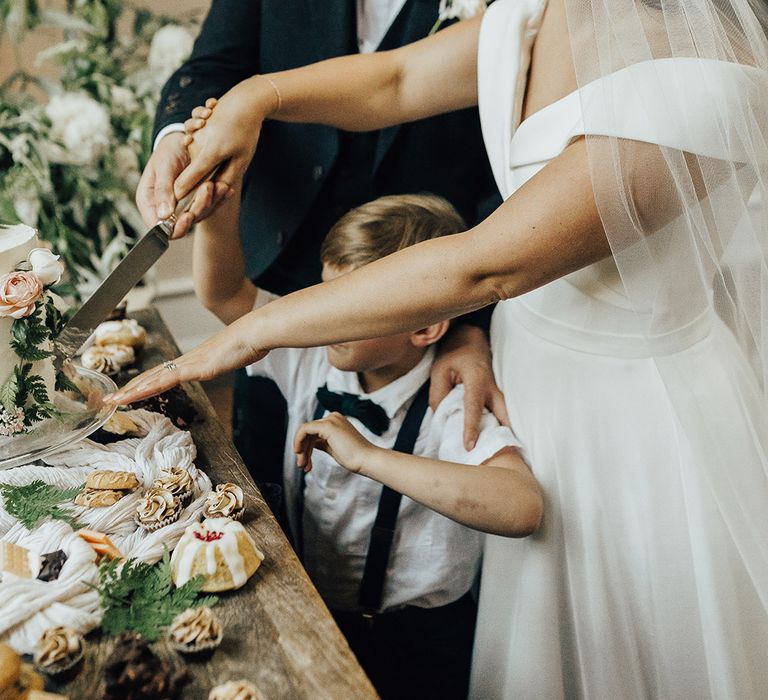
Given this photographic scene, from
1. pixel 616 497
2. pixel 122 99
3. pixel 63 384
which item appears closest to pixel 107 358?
pixel 63 384

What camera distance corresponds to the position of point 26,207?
6.40ft

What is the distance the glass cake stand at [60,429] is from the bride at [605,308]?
0.18 feet

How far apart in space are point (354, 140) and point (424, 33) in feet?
0.78

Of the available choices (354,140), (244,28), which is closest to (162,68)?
(244,28)

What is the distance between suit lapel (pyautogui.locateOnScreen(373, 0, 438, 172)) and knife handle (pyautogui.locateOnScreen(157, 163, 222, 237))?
1.40ft

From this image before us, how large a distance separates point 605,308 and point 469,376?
24 centimetres

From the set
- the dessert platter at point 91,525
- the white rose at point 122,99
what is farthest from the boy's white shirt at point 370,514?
the white rose at point 122,99

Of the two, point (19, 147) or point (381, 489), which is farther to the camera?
point (19, 147)

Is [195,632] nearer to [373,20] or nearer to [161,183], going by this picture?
[161,183]

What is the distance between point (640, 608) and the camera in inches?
42.9

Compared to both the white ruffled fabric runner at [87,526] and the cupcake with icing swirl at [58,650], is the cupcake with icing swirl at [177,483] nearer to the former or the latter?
the white ruffled fabric runner at [87,526]

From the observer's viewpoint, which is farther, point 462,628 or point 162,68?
point 162,68

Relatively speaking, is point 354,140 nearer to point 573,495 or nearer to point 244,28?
point 244,28

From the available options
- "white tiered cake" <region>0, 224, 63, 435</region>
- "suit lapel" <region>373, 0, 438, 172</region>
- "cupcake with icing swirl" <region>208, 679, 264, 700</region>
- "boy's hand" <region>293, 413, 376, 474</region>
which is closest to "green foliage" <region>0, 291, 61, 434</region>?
"white tiered cake" <region>0, 224, 63, 435</region>
